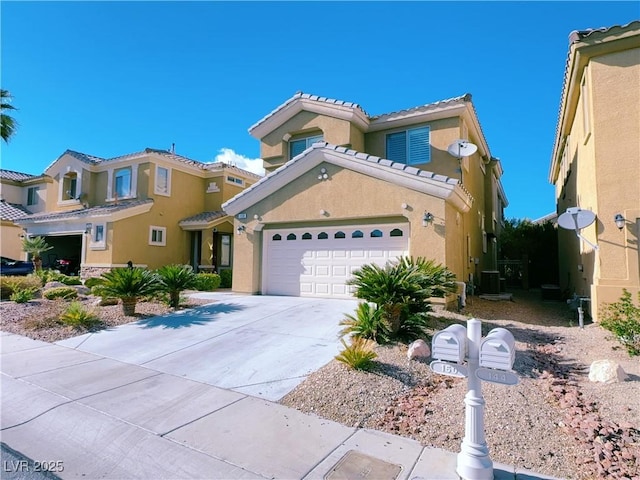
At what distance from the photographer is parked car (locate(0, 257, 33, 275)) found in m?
20.4

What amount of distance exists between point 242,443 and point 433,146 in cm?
1337

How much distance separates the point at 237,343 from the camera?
7672 millimetres

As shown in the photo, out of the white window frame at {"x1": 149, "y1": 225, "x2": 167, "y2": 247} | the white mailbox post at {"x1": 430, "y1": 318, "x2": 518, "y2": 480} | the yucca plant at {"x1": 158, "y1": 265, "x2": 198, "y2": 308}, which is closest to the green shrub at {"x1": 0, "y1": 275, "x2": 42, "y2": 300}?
the white window frame at {"x1": 149, "y1": 225, "x2": 167, "y2": 247}

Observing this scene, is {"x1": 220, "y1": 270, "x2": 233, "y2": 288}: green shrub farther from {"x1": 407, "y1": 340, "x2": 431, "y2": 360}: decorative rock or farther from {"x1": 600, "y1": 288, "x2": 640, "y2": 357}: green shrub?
{"x1": 600, "y1": 288, "x2": 640, "y2": 357}: green shrub

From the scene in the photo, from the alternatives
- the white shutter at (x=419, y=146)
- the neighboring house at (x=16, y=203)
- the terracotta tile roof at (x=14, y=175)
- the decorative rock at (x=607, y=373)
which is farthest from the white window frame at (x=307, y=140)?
the terracotta tile roof at (x=14, y=175)

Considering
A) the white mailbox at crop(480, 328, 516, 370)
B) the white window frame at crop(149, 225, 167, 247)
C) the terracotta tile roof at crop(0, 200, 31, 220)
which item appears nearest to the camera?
the white mailbox at crop(480, 328, 516, 370)

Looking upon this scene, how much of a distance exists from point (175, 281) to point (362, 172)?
6.80 meters

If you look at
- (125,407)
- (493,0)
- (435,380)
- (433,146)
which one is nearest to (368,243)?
(433,146)

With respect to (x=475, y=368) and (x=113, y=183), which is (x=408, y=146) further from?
(x=113, y=183)

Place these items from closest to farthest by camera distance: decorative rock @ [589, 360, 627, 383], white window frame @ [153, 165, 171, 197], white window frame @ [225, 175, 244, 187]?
decorative rock @ [589, 360, 627, 383] → white window frame @ [153, 165, 171, 197] → white window frame @ [225, 175, 244, 187]

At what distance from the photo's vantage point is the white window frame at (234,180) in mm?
23742

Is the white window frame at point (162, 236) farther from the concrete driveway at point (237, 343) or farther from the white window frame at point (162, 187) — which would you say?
the concrete driveway at point (237, 343)

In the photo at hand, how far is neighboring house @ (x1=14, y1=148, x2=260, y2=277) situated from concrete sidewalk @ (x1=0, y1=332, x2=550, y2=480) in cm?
1474

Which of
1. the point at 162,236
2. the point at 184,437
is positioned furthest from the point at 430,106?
→ the point at 162,236
